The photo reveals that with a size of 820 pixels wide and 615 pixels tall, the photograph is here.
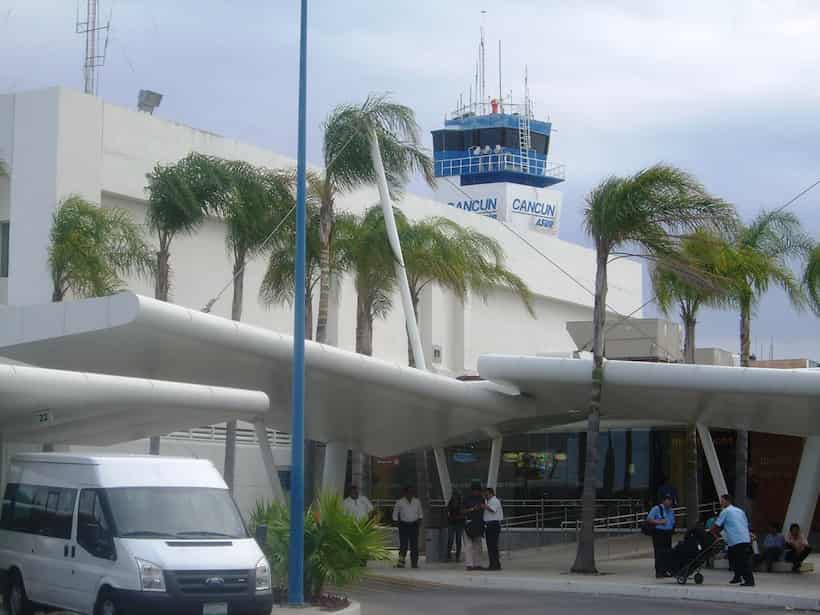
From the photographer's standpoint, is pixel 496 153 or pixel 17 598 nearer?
pixel 17 598

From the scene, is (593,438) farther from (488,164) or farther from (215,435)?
(488,164)

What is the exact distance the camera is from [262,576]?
15.4 meters

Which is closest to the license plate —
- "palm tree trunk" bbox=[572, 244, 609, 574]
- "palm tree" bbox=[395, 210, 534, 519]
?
"palm tree trunk" bbox=[572, 244, 609, 574]

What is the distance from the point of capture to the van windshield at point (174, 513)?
15.2 m

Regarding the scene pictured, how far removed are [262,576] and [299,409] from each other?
9.80 ft

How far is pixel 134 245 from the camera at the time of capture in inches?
1247

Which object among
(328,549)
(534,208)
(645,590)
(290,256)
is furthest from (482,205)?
(328,549)

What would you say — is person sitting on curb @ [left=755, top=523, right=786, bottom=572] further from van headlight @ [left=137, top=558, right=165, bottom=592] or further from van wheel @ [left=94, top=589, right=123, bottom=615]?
van wheel @ [left=94, top=589, right=123, bottom=615]

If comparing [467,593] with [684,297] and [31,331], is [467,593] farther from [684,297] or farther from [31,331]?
[684,297]

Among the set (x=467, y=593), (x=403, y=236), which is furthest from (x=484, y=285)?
(x=467, y=593)

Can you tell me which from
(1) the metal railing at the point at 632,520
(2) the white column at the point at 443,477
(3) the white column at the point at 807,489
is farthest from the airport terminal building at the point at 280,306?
(3) the white column at the point at 807,489

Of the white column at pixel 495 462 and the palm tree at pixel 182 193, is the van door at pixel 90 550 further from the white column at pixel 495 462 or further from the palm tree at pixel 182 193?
the white column at pixel 495 462

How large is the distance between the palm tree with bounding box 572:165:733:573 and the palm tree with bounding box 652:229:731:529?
0.40 metres

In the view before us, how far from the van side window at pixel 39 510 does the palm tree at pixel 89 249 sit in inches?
519
